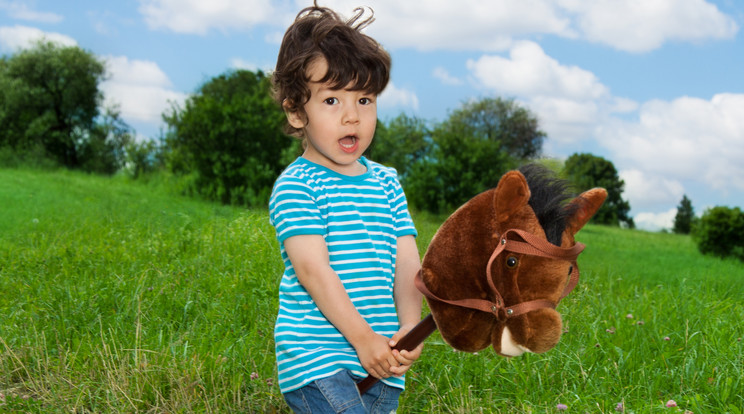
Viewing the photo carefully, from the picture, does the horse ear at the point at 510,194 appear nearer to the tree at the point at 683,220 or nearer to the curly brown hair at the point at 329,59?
the curly brown hair at the point at 329,59

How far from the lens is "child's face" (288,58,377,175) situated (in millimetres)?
2238

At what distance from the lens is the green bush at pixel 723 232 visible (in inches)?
542

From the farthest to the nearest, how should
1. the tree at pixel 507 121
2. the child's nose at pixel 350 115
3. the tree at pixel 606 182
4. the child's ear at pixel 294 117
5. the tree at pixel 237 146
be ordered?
the tree at pixel 507 121
the tree at pixel 606 182
the tree at pixel 237 146
the child's ear at pixel 294 117
the child's nose at pixel 350 115

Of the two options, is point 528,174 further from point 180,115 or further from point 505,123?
point 505,123

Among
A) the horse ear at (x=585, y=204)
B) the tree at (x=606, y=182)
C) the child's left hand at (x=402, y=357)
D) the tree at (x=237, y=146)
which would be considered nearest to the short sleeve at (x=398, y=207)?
the child's left hand at (x=402, y=357)

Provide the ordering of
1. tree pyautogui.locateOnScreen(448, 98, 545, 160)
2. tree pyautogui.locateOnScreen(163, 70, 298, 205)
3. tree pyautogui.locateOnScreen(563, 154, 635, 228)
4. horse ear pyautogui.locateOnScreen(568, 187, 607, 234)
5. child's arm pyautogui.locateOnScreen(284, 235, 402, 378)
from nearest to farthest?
horse ear pyautogui.locateOnScreen(568, 187, 607, 234) → child's arm pyautogui.locateOnScreen(284, 235, 402, 378) → tree pyautogui.locateOnScreen(163, 70, 298, 205) → tree pyautogui.locateOnScreen(563, 154, 635, 228) → tree pyautogui.locateOnScreen(448, 98, 545, 160)

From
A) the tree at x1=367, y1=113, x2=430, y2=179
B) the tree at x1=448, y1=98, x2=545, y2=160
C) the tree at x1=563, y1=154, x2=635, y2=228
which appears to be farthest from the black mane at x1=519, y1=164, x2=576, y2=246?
the tree at x1=448, y1=98, x2=545, y2=160

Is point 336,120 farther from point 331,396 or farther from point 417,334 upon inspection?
point 331,396

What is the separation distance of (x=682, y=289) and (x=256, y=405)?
4.42 metres

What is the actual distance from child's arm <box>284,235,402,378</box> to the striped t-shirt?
5 centimetres

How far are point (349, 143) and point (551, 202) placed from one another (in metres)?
0.73

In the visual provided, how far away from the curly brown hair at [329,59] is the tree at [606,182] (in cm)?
2445

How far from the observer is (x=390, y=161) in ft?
54.9

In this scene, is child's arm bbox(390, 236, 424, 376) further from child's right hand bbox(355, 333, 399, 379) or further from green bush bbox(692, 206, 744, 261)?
green bush bbox(692, 206, 744, 261)
